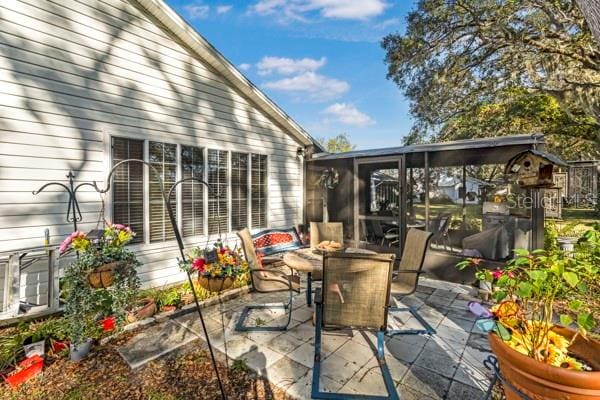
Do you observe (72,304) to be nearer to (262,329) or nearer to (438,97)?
(262,329)

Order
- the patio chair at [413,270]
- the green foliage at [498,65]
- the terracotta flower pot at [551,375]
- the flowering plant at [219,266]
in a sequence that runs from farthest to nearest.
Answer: the green foliage at [498,65] → the flowering plant at [219,266] → the patio chair at [413,270] → the terracotta flower pot at [551,375]

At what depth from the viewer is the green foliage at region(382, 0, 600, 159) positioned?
24.1 feet

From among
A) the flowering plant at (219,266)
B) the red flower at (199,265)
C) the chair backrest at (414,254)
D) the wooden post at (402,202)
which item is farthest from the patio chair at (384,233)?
the red flower at (199,265)

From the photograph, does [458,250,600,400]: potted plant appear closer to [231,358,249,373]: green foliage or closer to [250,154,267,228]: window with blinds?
[231,358,249,373]: green foliage

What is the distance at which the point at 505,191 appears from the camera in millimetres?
5113

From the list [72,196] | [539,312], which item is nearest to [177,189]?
[72,196]

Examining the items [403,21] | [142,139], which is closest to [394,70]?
[403,21]

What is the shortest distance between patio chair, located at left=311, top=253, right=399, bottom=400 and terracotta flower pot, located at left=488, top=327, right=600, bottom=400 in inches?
33.3

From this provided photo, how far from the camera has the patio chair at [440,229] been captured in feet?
18.4

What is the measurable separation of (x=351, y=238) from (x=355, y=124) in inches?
885

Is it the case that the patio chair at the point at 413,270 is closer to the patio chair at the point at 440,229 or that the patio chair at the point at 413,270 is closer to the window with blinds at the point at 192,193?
the patio chair at the point at 440,229

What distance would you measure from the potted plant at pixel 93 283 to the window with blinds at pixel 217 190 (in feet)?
7.45

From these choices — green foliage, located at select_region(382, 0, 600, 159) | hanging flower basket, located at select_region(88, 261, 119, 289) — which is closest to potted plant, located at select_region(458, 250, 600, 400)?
hanging flower basket, located at select_region(88, 261, 119, 289)

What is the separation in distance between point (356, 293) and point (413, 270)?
41.1 inches
